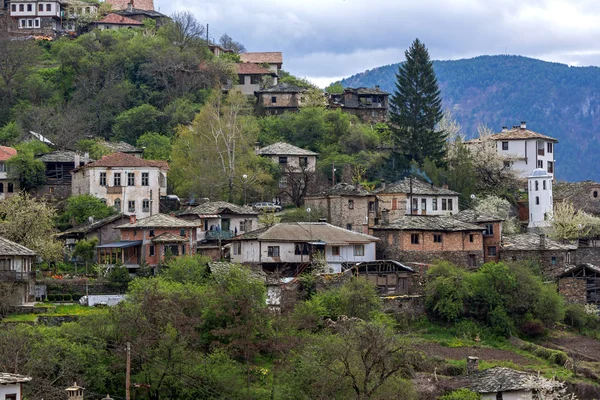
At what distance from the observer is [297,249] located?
3002 inches

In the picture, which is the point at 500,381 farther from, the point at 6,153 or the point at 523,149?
the point at 523,149

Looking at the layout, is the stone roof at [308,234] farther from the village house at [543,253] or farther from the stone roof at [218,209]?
the village house at [543,253]

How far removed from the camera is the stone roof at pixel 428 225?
7881 centimetres

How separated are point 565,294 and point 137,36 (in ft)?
187

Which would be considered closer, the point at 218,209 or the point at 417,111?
the point at 218,209

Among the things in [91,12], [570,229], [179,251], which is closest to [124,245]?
[179,251]

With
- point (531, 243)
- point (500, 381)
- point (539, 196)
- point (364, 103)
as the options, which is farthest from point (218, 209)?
point (364, 103)

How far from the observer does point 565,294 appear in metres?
78.8

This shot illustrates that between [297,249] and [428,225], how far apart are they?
872 centimetres

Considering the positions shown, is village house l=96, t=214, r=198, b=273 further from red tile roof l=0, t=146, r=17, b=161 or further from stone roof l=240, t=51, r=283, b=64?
stone roof l=240, t=51, r=283, b=64

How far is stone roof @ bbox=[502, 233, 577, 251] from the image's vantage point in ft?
265

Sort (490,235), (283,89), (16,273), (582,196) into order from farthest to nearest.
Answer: (283,89) → (582,196) → (490,235) → (16,273)

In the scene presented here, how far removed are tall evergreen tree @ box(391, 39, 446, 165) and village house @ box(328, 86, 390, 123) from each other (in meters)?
9.92

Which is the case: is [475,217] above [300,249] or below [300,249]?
above
